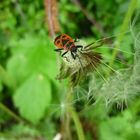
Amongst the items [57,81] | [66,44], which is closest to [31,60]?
[57,81]

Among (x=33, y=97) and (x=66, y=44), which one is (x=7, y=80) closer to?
(x=33, y=97)

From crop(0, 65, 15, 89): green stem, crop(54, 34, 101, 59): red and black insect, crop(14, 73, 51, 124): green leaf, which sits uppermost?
crop(0, 65, 15, 89): green stem

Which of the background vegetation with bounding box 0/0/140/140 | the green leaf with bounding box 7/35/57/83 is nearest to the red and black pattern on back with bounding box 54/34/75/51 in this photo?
the background vegetation with bounding box 0/0/140/140

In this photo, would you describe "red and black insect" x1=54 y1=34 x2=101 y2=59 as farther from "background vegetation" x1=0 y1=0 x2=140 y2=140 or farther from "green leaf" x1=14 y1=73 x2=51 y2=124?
"green leaf" x1=14 y1=73 x2=51 y2=124

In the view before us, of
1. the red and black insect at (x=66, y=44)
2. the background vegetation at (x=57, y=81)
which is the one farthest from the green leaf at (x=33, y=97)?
the red and black insect at (x=66, y=44)

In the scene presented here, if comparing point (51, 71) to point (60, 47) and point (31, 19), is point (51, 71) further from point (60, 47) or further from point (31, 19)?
point (60, 47)

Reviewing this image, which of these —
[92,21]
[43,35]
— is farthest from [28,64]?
[92,21]

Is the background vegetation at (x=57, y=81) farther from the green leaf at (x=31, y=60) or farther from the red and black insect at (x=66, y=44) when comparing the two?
the red and black insect at (x=66, y=44)
